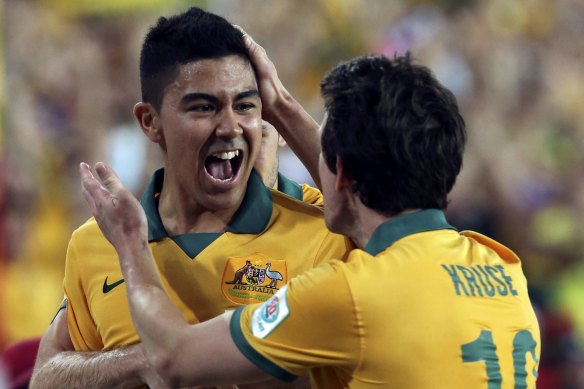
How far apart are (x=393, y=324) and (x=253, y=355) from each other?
0.34 metres

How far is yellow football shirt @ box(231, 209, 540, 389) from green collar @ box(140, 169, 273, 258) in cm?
45

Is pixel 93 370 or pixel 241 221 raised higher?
pixel 241 221

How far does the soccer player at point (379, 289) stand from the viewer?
2.31 metres

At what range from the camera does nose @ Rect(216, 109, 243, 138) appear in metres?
2.74

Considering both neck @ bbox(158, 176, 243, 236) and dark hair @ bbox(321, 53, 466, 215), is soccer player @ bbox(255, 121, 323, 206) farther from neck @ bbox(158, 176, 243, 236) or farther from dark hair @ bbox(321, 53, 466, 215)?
dark hair @ bbox(321, 53, 466, 215)

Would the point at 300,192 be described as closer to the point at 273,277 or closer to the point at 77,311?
the point at 273,277

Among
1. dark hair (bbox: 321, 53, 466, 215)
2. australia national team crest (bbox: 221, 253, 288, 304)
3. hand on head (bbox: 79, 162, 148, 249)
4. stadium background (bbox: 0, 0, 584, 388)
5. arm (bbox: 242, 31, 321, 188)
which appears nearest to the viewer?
dark hair (bbox: 321, 53, 466, 215)

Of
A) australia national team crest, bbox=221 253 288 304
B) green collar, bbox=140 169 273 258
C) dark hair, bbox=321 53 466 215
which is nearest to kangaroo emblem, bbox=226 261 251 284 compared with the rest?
australia national team crest, bbox=221 253 288 304

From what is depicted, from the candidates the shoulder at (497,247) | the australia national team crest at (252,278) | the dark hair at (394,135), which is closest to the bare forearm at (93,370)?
the australia national team crest at (252,278)

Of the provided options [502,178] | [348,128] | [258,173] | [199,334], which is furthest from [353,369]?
[502,178]

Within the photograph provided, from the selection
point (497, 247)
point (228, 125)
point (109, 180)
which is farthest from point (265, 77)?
point (497, 247)

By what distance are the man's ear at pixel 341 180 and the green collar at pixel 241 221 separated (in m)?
0.38

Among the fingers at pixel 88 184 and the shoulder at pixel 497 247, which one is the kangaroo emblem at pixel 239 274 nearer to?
the fingers at pixel 88 184

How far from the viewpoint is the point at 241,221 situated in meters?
2.84
